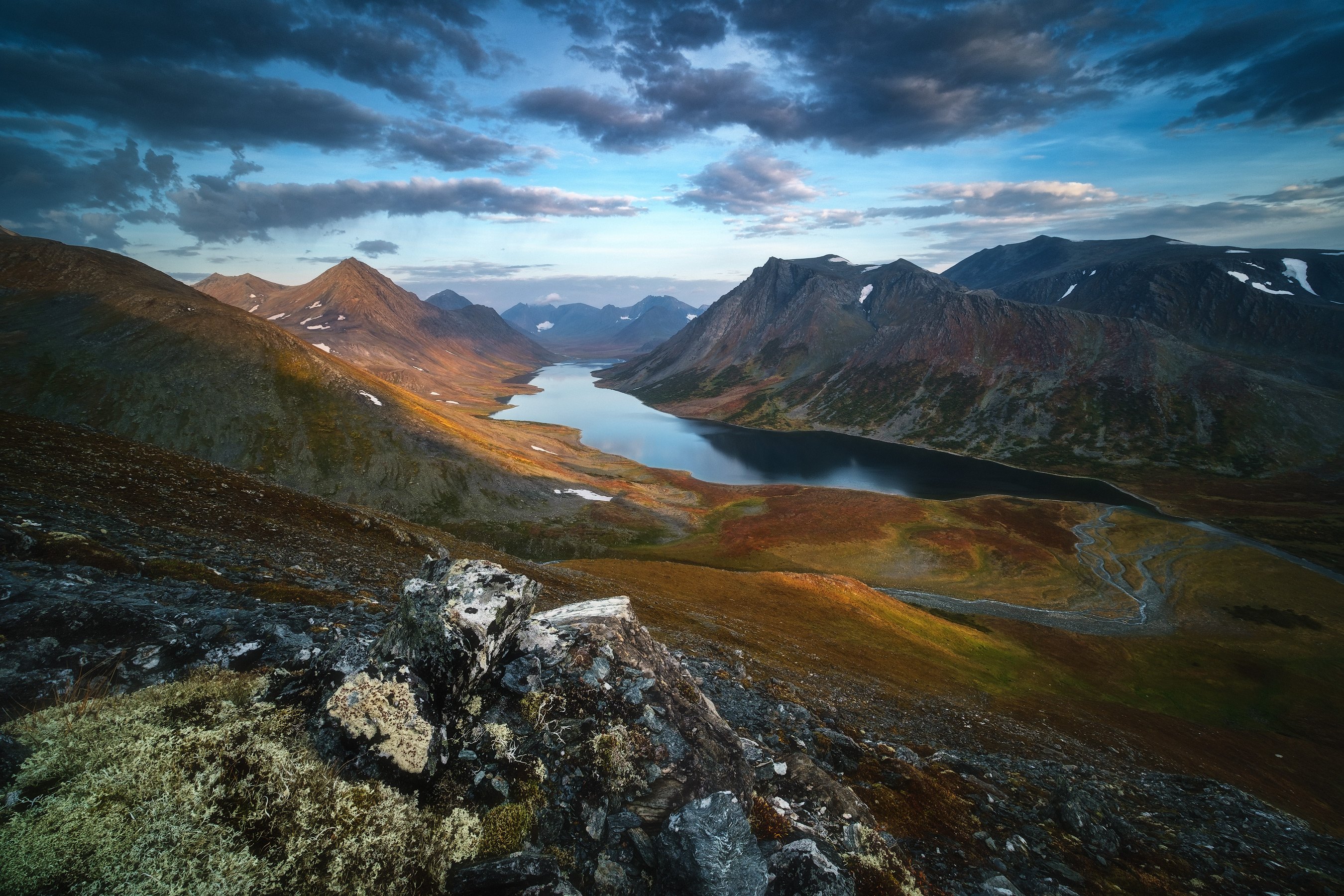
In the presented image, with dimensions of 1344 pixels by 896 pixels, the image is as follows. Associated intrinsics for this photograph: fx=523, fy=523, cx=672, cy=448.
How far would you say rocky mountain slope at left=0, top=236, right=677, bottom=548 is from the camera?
79.4 m

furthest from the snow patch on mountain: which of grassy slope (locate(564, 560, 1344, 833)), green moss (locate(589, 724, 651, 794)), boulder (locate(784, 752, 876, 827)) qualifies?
green moss (locate(589, 724, 651, 794))

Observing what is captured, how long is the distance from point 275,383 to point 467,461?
1376 inches

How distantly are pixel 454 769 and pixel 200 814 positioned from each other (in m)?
3.48

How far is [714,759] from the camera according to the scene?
35.6ft

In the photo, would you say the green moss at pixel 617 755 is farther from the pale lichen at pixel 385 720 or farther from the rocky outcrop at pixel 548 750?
the pale lichen at pixel 385 720

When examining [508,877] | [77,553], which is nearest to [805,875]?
[508,877]

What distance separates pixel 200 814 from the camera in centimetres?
632

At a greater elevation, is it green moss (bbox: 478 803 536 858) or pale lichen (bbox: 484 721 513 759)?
pale lichen (bbox: 484 721 513 759)

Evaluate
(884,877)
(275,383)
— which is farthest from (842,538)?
(275,383)

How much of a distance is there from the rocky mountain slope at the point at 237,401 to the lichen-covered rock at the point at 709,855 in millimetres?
80495

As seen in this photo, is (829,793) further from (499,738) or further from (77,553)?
(77,553)

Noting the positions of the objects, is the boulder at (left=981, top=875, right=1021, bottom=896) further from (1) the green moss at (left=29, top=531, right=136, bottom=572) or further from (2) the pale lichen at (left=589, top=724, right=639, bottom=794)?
(1) the green moss at (left=29, top=531, right=136, bottom=572)

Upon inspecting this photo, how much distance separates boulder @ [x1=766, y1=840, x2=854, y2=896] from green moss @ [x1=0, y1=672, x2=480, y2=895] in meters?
5.03

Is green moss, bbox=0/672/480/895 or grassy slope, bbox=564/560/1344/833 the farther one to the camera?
grassy slope, bbox=564/560/1344/833
